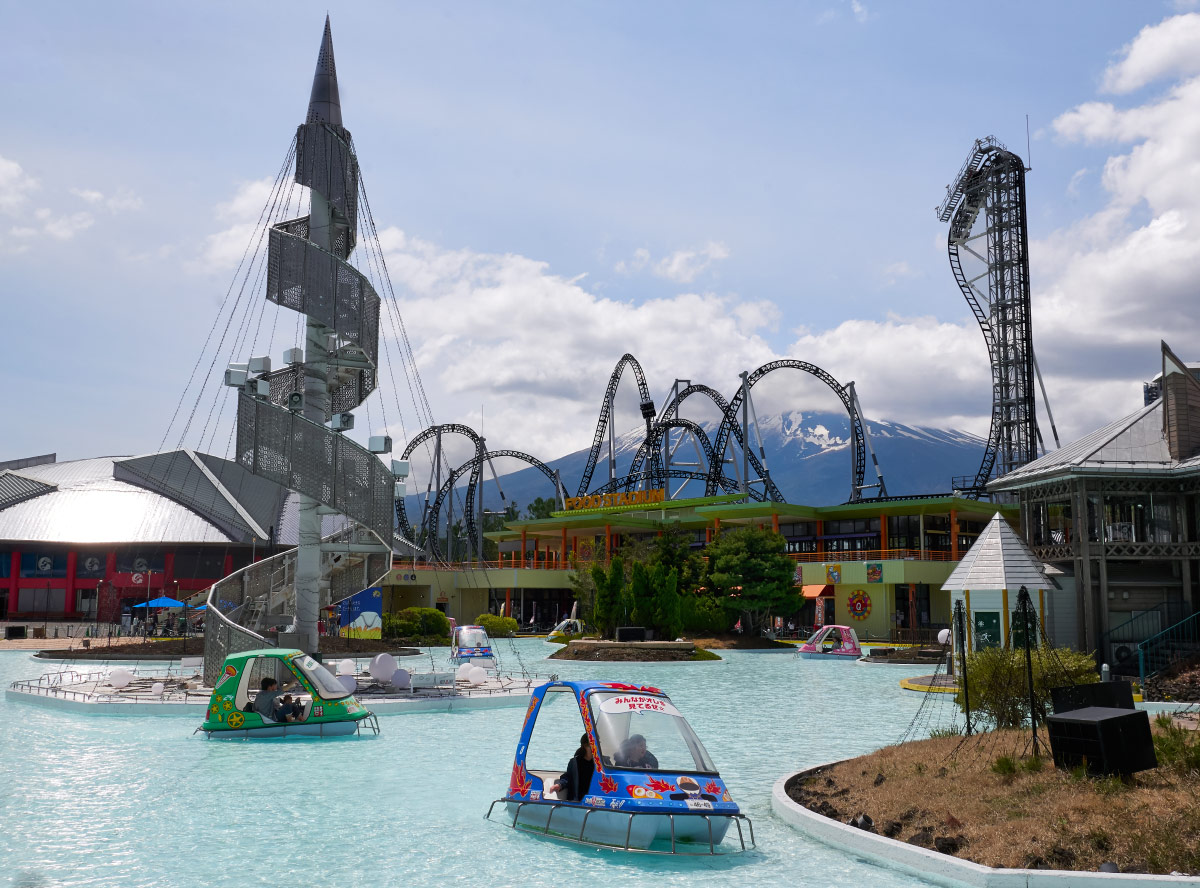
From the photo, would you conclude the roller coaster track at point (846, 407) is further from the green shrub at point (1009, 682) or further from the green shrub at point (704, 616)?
the green shrub at point (1009, 682)

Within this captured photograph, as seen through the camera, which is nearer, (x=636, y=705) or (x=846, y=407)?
(x=636, y=705)

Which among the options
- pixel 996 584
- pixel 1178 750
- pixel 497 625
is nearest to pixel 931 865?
pixel 1178 750

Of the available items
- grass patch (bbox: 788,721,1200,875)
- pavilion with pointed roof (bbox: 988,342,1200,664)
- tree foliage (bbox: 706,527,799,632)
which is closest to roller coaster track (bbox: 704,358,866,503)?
tree foliage (bbox: 706,527,799,632)

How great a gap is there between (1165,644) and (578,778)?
73.6ft

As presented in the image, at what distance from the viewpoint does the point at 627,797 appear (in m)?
9.87

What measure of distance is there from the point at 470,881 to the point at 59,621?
64.4 m

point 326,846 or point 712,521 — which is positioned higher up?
point 712,521

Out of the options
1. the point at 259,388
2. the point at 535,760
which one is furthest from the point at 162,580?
the point at 535,760

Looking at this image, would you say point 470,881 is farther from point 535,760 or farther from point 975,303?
point 975,303

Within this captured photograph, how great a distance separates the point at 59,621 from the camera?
212 ft

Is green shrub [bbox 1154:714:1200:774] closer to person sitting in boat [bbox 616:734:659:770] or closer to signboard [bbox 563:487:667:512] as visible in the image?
person sitting in boat [bbox 616:734:659:770]

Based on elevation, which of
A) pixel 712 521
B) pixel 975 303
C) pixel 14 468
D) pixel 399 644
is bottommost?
pixel 399 644

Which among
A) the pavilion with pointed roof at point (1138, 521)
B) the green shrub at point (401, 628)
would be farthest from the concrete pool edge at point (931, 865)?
the green shrub at point (401, 628)

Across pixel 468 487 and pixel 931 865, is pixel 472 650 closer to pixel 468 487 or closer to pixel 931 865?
pixel 931 865
